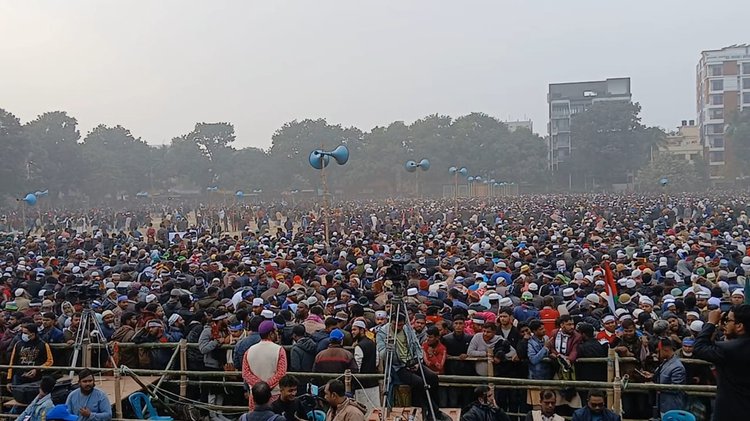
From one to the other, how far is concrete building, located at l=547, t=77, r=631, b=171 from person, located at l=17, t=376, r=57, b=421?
70.6 meters

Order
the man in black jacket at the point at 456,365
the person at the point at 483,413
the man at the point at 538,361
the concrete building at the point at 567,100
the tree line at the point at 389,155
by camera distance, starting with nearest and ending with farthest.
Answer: the person at the point at 483,413 → the man at the point at 538,361 → the man in black jacket at the point at 456,365 → the tree line at the point at 389,155 → the concrete building at the point at 567,100

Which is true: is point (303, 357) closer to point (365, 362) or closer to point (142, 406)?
point (365, 362)

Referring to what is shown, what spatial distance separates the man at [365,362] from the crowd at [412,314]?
0.05 ft

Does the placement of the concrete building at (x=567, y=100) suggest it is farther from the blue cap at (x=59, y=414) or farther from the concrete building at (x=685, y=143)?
the blue cap at (x=59, y=414)

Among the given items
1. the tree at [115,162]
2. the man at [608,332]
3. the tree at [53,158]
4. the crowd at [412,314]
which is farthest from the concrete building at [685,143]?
the man at [608,332]

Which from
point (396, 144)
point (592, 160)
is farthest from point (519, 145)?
point (396, 144)

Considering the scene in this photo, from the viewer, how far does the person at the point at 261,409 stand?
4.63 metres

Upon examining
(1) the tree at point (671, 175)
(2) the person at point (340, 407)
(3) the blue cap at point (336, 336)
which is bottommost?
(2) the person at point (340, 407)

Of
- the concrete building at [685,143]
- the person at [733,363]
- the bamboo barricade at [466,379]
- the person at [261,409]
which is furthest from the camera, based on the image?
the concrete building at [685,143]

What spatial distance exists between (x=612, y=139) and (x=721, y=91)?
1436 centimetres

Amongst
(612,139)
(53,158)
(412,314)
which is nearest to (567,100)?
(612,139)

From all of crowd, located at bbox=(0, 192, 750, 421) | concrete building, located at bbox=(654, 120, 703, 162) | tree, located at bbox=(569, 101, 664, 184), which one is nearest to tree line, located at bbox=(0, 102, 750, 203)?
tree, located at bbox=(569, 101, 664, 184)

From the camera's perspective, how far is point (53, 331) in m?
7.34

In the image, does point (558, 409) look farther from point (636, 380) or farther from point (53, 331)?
point (53, 331)
